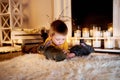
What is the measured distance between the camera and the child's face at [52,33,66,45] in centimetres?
131

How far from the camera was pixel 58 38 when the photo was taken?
132 centimetres

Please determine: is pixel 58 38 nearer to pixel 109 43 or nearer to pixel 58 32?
pixel 58 32

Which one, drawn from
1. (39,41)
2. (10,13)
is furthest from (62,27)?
(10,13)

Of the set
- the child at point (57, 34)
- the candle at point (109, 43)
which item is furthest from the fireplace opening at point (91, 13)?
the child at point (57, 34)

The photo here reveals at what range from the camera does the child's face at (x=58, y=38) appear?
131cm

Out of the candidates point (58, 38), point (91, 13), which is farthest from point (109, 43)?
point (58, 38)

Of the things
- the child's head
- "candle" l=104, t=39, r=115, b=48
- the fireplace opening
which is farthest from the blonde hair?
the fireplace opening

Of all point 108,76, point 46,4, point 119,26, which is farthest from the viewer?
point 46,4

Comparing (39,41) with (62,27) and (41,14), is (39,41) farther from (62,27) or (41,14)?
(62,27)

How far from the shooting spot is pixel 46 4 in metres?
2.32

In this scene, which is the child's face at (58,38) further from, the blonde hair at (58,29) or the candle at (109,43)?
the candle at (109,43)

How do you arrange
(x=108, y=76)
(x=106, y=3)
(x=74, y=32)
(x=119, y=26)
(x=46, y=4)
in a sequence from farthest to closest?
(x=46, y=4) → (x=74, y=32) → (x=106, y=3) → (x=119, y=26) → (x=108, y=76)

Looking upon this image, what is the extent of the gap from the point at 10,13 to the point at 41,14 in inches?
16.2

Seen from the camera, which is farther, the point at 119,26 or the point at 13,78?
the point at 119,26
